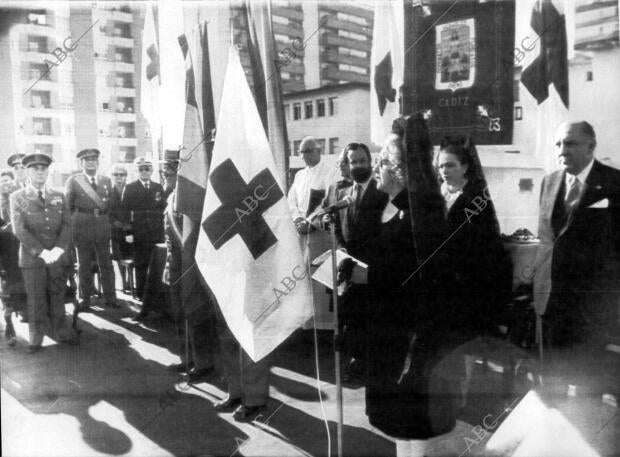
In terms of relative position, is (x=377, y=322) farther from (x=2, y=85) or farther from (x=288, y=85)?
(x=2, y=85)

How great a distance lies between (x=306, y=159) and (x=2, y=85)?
1.19 m

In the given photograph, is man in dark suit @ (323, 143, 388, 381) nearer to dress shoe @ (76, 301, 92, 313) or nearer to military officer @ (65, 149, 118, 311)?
military officer @ (65, 149, 118, 311)

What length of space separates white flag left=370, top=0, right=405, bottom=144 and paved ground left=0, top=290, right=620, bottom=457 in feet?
2.98

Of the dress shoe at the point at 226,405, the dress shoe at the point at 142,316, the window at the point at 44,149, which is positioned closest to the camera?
the window at the point at 44,149

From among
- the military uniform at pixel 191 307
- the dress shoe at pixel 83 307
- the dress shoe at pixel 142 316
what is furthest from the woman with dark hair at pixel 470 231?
the dress shoe at pixel 83 307

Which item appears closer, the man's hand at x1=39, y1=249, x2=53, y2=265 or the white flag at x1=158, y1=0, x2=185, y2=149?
the white flag at x1=158, y1=0, x2=185, y2=149

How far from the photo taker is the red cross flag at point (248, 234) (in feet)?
6.66

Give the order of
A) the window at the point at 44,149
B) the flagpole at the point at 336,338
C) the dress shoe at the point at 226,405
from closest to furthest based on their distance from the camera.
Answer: the flagpole at the point at 336,338
the window at the point at 44,149
the dress shoe at the point at 226,405

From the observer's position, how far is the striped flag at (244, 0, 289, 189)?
2080mm

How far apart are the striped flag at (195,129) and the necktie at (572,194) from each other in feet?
4.56

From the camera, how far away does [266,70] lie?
2.09 meters

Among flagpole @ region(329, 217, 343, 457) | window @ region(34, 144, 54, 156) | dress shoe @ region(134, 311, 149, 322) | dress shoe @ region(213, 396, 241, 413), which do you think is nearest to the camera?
flagpole @ region(329, 217, 343, 457)

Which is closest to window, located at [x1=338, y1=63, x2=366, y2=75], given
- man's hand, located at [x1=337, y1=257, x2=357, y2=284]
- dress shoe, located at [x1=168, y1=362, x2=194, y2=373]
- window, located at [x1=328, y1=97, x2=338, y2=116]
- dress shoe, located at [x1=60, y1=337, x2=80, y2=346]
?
window, located at [x1=328, y1=97, x2=338, y2=116]

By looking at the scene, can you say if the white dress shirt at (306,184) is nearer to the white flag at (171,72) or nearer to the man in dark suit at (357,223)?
A: the man in dark suit at (357,223)
